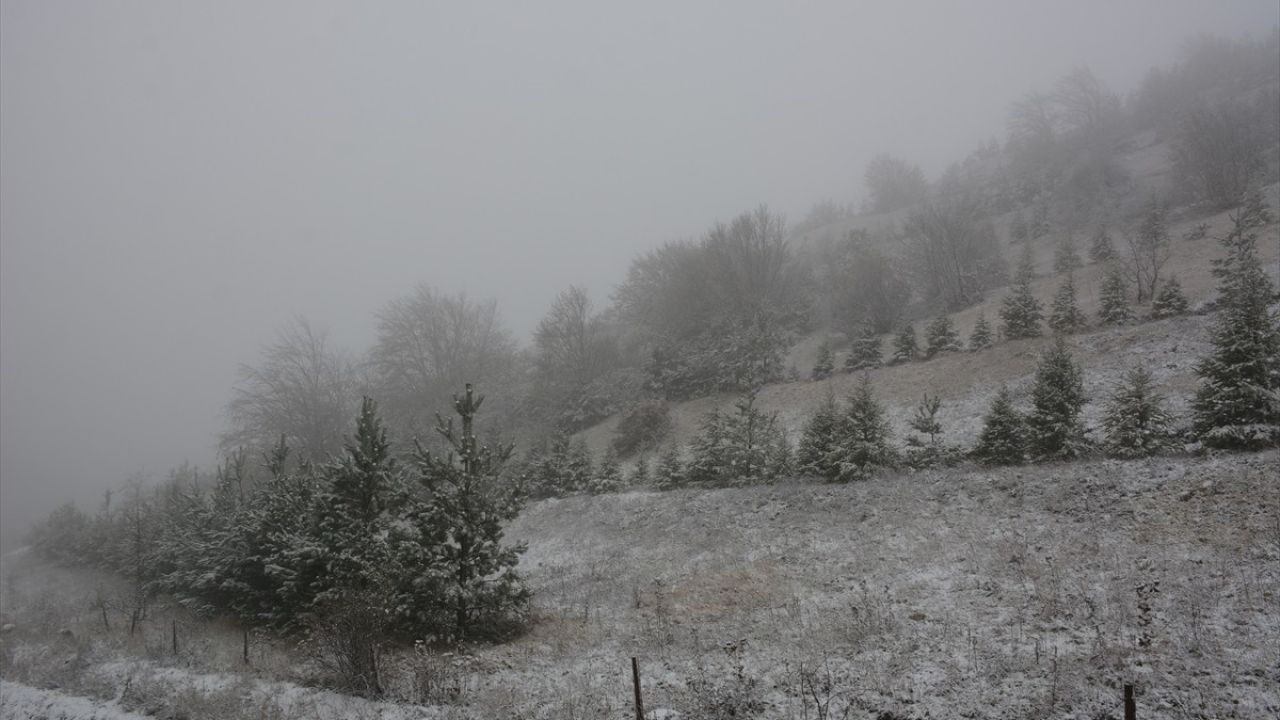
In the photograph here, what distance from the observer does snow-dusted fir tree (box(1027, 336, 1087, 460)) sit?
14.0 m

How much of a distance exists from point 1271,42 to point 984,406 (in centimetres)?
6669

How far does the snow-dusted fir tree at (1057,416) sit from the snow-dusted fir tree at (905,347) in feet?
37.7

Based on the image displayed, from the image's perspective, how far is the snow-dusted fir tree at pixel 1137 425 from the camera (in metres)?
12.8

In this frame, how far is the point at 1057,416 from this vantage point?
565 inches

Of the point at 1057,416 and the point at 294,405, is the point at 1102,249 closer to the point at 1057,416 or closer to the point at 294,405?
the point at 1057,416

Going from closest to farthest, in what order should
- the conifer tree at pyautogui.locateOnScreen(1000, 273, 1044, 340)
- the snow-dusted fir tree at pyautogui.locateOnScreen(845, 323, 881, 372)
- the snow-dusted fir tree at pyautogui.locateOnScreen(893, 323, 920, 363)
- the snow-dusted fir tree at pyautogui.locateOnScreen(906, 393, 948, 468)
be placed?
the snow-dusted fir tree at pyautogui.locateOnScreen(906, 393, 948, 468) < the conifer tree at pyautogui.locateOnScreen(1000, 273, 1044, 340) < the snow-dusted fir tree at pyautogui.locateOnScreen(893, 323, 920, 363) < the snow-dusted fir tree at pyautogui.locateOnScreen(845, 323, 881, 372)

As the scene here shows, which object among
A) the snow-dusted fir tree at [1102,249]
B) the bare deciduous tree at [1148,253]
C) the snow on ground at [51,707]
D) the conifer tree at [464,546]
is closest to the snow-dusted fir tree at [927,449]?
the conifer tree at [464,546]

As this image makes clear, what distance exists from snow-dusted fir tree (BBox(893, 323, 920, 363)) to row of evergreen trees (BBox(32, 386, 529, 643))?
A: 849 inches

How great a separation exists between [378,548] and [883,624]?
10.2 meters

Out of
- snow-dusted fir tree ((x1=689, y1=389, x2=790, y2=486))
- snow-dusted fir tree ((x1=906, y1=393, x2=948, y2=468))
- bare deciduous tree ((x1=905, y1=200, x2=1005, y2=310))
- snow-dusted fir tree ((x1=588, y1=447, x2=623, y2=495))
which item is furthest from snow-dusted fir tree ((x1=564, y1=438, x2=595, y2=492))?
bare deciduous tree ((x1=905, y1=200, x2=1005, y2=310))

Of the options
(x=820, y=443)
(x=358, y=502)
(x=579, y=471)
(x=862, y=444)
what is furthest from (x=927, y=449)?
(x=358, y=502)

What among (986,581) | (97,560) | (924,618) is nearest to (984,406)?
(986,581)

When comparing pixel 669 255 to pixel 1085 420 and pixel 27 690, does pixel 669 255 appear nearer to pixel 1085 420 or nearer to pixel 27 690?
pixel 1085 420

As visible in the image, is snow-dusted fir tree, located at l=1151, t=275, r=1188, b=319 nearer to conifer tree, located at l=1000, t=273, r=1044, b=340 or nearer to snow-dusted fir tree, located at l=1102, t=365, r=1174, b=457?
conifer tree, located at l=1000, t=273, r=1044, b=340
